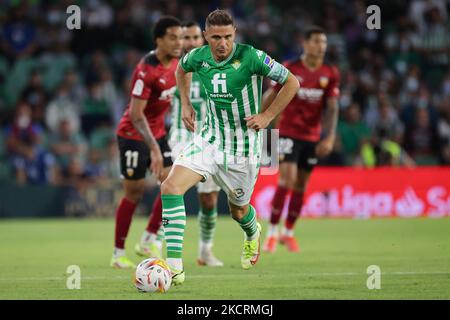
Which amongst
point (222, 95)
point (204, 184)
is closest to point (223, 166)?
point (222, 95)

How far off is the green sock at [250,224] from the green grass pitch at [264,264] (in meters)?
0.41

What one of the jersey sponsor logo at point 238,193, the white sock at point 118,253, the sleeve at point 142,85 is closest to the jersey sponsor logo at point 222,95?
the jersey sponsor logo at point 238,193

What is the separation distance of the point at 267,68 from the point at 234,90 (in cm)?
36

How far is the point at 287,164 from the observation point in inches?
520

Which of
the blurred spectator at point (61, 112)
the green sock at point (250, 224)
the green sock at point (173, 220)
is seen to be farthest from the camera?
the blurred spectator at point (61, 112)

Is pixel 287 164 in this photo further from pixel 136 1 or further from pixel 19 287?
pixel 136 1

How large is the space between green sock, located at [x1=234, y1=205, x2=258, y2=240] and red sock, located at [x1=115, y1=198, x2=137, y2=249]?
71.0 inches

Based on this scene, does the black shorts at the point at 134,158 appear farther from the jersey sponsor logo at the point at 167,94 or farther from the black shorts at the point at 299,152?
the black shorts at the point at 299,152

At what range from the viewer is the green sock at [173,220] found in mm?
8500

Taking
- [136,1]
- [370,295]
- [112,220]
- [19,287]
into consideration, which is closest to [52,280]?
[19,287]

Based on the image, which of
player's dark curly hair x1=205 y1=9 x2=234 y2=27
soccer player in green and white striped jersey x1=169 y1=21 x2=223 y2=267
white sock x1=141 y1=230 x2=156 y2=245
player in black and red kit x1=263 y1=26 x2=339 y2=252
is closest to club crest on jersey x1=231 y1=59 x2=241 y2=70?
player's dark curly hair x1=205 y1=9 x2=234 y2=27

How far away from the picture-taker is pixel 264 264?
36.0 ft

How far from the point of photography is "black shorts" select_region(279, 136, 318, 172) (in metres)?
13.3

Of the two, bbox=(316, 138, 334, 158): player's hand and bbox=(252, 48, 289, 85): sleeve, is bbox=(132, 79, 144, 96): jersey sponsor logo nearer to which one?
bbox=(252, 48, 289, 85): sleeve
